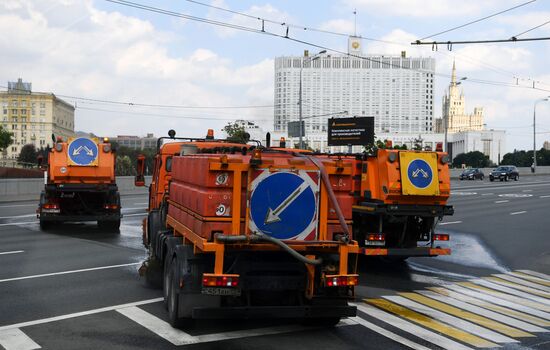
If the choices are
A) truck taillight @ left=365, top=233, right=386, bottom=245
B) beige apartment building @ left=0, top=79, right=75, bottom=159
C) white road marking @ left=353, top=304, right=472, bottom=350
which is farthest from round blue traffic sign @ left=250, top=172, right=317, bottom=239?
beige apartment building @ left=0, top=79, right=75, bottom=159

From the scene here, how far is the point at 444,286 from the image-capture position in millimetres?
12594

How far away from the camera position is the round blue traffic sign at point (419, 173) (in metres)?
13.5

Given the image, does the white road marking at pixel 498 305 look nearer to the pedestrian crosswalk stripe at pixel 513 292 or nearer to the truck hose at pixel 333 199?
the pedestrian crosswalk stripe at pixel 513 292

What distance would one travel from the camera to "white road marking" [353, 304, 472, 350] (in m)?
7.87

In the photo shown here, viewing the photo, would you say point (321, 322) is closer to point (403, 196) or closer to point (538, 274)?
point (403, 196)

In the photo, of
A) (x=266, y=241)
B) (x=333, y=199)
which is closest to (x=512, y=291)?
(x=333, y=199)

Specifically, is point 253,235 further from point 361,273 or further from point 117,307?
point 361,273

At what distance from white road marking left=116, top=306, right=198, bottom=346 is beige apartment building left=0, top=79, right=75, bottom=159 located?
116m

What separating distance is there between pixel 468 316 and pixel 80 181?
13556 millimetres

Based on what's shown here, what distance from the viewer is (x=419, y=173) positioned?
534 inches

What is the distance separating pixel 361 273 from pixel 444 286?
1917 millimetres

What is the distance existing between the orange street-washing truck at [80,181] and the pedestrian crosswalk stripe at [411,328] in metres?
12.0

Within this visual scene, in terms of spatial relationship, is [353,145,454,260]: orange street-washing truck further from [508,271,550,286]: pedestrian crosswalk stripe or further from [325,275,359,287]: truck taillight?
[325,275,359,287]: truck taillight

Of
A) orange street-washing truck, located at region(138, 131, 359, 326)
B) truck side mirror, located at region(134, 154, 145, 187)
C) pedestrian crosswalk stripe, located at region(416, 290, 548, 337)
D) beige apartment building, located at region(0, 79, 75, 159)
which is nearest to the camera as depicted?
orange street-washing truck, located at region(138, 131, 359, 326)
